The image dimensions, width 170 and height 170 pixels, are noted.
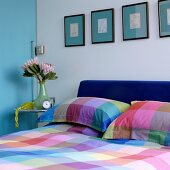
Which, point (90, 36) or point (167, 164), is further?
point (90, 36)

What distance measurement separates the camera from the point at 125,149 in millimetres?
1774

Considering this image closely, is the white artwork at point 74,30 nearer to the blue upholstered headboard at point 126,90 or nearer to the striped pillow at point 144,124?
the blue upholstered headboard at point 126,90

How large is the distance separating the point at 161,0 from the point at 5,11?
1.65 metres

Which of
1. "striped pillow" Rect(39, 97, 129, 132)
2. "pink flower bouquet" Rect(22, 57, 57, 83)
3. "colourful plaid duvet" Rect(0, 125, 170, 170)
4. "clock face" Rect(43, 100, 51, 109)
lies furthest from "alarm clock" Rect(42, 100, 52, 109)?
"colourful plaid duvet" Rect(0, 125, 170, 170)

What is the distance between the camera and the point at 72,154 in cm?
160

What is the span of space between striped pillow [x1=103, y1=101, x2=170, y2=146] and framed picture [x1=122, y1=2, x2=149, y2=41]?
0.82 metres

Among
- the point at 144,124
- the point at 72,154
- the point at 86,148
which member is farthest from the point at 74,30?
the point at 72,154

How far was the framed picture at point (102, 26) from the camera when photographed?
2951mm

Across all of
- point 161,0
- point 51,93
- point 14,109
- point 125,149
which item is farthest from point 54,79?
point 125,149

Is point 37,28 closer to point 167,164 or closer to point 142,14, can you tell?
point 142,14

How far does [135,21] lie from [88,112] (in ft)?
3.38

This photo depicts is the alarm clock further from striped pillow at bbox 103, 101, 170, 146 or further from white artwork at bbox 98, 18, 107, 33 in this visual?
striped pillow at bbox 103, 101, 170, 146

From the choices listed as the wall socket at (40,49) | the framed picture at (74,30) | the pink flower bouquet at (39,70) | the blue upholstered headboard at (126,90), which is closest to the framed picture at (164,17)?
the blue upholstered headboard at (126,90)

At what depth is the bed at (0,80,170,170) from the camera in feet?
4.66
